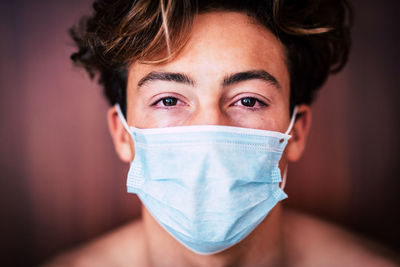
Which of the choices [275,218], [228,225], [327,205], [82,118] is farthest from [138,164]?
[327,205]

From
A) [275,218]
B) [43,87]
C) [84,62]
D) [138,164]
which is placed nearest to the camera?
[138,164]

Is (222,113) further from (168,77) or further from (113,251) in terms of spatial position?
(113,251)

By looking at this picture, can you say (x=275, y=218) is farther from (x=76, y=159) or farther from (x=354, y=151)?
(x=76, y=159)

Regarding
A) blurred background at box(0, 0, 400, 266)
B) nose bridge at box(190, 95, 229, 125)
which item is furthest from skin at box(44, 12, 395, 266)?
blurred background at box(0, 0, 400, 266)

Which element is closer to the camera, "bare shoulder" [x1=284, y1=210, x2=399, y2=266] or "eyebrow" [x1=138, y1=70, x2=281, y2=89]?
"eyebrow" [x1=138, y1=70, x2=281, y2=89]

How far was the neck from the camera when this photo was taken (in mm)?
1412

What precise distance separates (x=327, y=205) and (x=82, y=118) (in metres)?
1.63

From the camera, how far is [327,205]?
2.26 meters

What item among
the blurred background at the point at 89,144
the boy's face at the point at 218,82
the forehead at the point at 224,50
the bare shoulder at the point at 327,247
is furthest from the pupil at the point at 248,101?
the blurred background at the point at 89,144

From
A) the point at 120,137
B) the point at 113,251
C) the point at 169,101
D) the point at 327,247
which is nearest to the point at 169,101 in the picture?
the point at 169,101

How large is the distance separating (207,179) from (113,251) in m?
0.83

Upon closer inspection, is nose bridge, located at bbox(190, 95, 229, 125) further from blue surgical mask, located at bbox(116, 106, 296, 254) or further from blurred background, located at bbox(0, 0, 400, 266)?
blurred background, located at bbox(0, 0, 400, 266)

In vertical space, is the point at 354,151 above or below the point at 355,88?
below

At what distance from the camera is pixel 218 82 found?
121 centimetres
